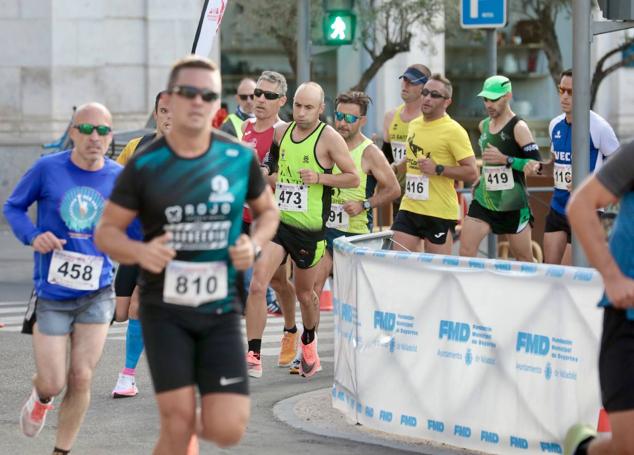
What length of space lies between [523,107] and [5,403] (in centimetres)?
2501

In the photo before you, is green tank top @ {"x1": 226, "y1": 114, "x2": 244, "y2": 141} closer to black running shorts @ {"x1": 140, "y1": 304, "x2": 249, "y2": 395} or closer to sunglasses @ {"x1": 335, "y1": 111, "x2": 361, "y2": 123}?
sunglasses @ {"x1": 335, "y1": 111, "x2": 361, "y2": 123}

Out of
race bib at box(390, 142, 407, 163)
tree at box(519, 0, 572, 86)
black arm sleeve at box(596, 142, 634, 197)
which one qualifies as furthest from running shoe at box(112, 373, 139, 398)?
tree at box(519, 0, 572, 86)

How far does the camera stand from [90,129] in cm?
764

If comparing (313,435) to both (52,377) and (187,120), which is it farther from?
(187,120)

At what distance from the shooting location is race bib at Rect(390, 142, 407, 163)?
13.4 metres

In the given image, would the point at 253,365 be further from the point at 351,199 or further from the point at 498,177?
the point at 498,177

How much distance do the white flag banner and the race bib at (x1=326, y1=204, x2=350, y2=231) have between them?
10.4ft

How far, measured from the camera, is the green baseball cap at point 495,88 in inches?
479

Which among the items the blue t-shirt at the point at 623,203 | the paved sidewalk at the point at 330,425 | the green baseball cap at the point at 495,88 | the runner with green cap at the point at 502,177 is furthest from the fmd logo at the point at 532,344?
the green baseball cap at the point at 495,88

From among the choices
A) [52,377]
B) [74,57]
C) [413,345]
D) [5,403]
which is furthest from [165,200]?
[74,57]

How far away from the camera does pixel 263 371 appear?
1129cm

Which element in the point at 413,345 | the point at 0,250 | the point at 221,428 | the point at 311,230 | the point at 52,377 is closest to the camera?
the point at 221,428

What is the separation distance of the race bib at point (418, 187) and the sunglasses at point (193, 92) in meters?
5.96

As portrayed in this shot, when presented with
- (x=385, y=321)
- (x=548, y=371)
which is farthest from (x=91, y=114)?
(x=548, y=371)
